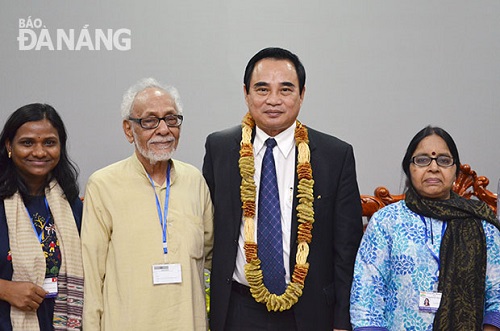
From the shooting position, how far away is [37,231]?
248 centimetres

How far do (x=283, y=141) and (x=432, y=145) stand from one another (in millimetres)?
577

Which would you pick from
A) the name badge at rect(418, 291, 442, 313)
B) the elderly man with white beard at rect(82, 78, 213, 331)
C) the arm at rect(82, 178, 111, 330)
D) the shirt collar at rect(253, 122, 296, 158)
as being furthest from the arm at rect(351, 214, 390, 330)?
the arm at rect(82, 178, 111, 330)

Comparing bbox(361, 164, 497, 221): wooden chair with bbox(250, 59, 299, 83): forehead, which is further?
bbox(361, 164, 497, 221): wooden chair

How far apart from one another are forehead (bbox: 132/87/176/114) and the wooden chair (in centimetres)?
156

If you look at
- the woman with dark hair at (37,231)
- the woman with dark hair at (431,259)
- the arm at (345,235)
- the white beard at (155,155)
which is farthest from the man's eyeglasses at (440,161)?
the woman with dark hair at (37,231)

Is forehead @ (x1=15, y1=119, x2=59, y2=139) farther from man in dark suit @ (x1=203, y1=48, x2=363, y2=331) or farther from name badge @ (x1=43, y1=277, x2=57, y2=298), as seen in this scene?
man in dark suit @ (x1=203, y1=48, x2=363, y2=331)

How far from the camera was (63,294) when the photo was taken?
2451mm

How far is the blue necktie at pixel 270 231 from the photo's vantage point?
8.23ft

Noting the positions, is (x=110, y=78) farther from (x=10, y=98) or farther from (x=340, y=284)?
(x=340, y=284)

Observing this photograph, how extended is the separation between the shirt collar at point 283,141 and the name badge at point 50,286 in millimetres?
921

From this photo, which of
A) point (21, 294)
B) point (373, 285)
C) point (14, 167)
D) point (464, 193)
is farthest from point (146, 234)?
point (464, 193)

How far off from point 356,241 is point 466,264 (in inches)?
16.6

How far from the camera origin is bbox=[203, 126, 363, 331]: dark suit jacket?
253 cm

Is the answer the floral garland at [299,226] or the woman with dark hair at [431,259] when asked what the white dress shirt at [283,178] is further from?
the woman with dark hair at [431,259]
